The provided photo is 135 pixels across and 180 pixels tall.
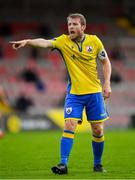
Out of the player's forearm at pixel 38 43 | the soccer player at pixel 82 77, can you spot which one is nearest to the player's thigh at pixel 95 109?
the soccer player at pixel 82 77

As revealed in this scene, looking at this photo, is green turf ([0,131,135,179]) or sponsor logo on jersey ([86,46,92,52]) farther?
sponsor logo on jersey ([86,46,92,52])

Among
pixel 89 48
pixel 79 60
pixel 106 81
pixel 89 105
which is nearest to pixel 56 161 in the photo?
pixel 89 105

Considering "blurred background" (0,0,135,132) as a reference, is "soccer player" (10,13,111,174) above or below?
above

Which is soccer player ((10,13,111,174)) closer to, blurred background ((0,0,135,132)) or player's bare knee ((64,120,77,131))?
player's bare knee ((64,120,77,131))

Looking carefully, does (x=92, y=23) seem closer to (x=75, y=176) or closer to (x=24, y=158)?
(x=24, y=158)

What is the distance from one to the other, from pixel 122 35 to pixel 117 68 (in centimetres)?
226

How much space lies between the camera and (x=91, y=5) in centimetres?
3619

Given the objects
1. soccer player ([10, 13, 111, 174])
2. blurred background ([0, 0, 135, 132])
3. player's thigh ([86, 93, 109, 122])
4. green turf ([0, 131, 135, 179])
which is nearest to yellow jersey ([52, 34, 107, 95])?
soccer player ([10, 13, 111, 174])

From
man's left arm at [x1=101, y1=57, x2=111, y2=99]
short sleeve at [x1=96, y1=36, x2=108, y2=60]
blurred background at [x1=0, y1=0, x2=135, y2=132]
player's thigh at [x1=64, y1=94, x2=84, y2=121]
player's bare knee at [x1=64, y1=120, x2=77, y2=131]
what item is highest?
short sleeve at [x1=96, y1=36, x2=108, y2=60]

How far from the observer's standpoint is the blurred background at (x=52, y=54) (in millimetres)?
31656

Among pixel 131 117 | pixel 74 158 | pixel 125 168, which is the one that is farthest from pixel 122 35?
pixel 125 168

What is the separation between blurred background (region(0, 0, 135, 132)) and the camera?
31656 mm

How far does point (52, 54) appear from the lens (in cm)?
3438

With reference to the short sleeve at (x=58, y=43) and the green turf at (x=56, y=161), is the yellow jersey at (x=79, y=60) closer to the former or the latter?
the short sleeve at (x=58, y=43)
